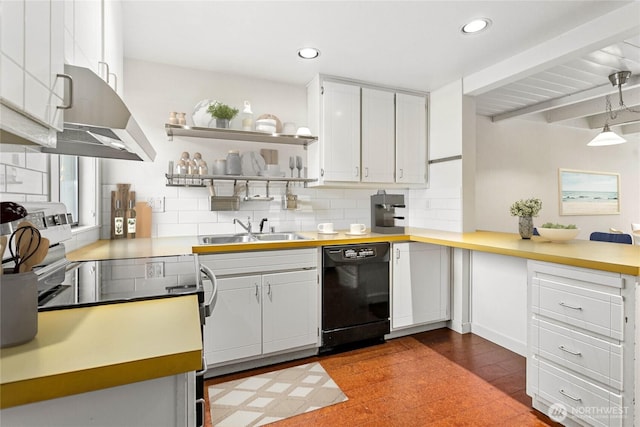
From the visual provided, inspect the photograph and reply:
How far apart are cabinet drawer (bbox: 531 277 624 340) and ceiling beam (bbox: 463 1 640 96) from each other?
155 centimetres

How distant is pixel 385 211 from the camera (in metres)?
2.92

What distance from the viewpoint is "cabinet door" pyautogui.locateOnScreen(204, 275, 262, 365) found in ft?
7.13

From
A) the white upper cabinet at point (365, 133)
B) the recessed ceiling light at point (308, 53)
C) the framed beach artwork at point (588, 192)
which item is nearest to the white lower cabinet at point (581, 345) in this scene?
the white upper cabinet at point (365, 133)

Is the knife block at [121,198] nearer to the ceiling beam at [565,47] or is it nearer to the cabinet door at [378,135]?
the cabinet door at [378,135]

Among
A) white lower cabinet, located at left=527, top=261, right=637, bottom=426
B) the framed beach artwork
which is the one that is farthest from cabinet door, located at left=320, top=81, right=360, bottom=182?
the framed beach artwork

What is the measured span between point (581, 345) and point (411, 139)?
2.24m

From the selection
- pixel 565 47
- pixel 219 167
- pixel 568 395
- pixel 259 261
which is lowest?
pixel 568 395

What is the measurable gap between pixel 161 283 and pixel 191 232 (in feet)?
5.49

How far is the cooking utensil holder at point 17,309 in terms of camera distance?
2.15 feet

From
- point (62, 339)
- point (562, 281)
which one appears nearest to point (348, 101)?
point (562, 281)

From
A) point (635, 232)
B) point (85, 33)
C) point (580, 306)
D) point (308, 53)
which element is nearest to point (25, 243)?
point (85, 33)

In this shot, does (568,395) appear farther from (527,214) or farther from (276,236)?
(276,236)

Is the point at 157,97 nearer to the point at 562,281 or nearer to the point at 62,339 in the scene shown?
the point at 62,339

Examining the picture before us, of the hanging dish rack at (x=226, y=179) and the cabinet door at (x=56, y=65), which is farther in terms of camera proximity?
the hanging dish rack at (x=226, y=179)
